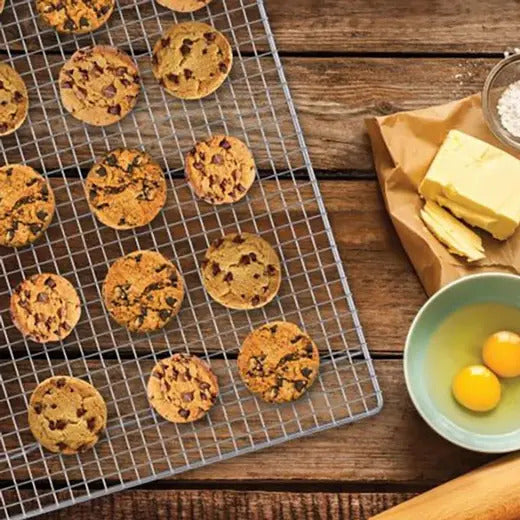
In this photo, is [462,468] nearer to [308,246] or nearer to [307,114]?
[308,246]

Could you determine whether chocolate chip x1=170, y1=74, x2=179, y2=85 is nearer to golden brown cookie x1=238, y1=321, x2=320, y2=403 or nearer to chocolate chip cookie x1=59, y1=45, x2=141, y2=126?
chocolate chip cookie x1=59, y1=45, x2=141, y2=126

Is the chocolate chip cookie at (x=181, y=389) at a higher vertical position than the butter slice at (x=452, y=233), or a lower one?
lower

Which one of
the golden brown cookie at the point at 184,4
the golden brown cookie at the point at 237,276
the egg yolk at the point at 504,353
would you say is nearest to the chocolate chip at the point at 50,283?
the golden brown cookie at the point at 237,276

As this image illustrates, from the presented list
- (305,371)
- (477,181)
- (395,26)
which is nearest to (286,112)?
(395,26)

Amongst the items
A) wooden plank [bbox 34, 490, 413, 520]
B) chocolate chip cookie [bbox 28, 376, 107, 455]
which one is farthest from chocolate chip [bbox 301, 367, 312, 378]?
chocolate chip cookie [bbox 28, 376, 107, 455]

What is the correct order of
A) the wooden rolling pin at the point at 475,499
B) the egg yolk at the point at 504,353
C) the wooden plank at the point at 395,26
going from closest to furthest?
the wooden rolling pin at the point at 475,499
the egg yolk at the point at 504,353
the wooden plank at the point at 395,26

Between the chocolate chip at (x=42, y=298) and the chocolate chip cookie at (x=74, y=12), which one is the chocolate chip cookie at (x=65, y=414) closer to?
the chocolate chip at (x=42, y=298)
